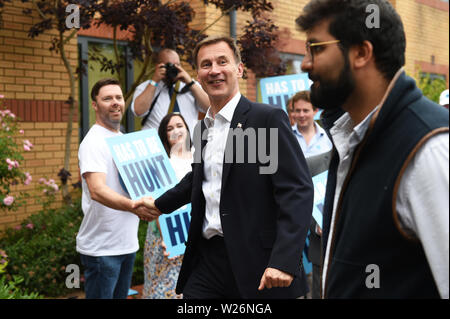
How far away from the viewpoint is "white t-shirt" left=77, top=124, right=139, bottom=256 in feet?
14.1

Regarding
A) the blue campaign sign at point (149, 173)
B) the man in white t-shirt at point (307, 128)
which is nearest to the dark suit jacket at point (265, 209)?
the blue campaign sign at point (149, 173)

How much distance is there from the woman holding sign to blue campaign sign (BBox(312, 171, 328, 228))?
49.0 inches

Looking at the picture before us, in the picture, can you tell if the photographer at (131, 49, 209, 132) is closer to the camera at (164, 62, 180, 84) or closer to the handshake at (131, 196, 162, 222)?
the camera at (164, 62, 180, 84)

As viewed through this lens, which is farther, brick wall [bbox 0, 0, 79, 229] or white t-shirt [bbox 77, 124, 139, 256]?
brick wall [bbox 0, 0, 79, 229]

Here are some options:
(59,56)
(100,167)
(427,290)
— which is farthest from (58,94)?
(427,290)

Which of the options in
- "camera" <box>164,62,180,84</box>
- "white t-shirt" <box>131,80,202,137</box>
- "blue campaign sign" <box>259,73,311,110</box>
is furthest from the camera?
"blue campaign sign" <box>259,73,311,110</box>

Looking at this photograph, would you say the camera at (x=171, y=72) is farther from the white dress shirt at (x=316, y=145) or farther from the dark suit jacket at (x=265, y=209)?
the dark suit jacket at (x=265, y=209)

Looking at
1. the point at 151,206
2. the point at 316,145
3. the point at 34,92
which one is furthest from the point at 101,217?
the point at 34,92

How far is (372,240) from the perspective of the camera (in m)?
1.69

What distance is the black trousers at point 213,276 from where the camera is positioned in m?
3.19

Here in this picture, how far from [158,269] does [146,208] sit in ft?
3.64

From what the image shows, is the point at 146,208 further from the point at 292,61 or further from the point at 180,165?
the point at 292,61

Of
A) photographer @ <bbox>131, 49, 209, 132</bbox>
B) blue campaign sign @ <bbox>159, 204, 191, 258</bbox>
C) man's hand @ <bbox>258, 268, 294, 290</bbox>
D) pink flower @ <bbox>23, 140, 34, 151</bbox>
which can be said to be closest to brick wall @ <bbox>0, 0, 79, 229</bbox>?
pink flower @ <bbox>23, 140, 34, 151</bbox>

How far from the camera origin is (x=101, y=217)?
4375mm
